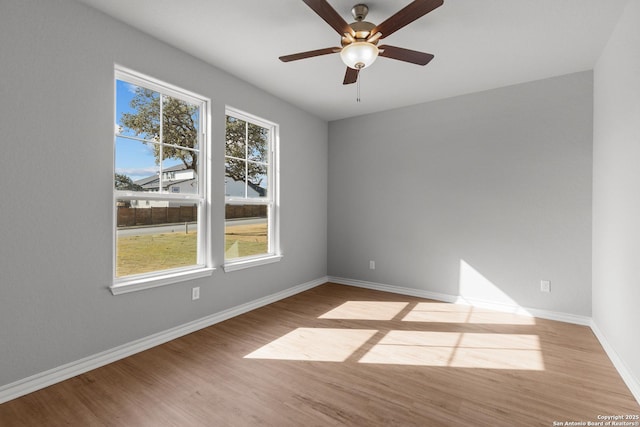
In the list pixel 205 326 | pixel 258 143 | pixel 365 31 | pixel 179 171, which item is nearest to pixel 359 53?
pixel 365 31

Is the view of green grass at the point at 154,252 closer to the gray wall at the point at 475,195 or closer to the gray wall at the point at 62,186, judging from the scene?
the gray wall at the point at 62,186

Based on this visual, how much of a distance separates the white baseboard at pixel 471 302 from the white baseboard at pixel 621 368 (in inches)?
14.1

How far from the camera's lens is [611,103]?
8.79ft

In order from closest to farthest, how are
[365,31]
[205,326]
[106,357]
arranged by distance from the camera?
[365,31] < [106,357] < [205,326]

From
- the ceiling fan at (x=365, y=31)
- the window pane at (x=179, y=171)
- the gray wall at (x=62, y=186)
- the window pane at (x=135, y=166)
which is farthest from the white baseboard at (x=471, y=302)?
the window pane at (x=135, y=166)

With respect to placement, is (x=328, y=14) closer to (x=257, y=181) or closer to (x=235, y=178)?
(x=235, y=178)

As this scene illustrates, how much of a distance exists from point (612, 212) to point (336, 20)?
2.78 metres

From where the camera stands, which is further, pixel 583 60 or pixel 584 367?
pixel 583 60

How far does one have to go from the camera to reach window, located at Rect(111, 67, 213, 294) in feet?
8.65

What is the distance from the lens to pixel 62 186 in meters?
2.20

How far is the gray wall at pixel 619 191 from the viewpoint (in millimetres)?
2121

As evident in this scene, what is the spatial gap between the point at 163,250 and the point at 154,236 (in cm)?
18

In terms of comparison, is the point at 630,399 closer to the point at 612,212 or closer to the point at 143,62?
the point at 612,212

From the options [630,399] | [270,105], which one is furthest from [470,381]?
[270,105]
